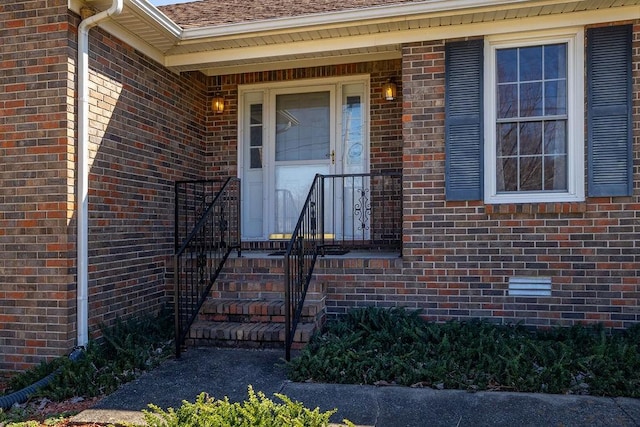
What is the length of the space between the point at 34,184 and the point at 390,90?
4005mm

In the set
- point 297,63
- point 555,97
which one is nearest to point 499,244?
point 555,97

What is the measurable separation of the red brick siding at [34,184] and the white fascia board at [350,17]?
4.78 ft

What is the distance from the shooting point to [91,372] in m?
3.88

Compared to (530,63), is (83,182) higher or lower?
lower

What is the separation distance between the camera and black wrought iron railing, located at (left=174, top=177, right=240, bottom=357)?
4.59m

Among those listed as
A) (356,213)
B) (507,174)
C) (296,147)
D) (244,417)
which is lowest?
(244,417)

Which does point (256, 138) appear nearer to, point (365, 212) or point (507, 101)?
point (365, 212)

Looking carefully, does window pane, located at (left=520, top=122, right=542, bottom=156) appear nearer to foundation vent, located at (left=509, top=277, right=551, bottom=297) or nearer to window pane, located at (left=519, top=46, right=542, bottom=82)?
window pane, located at (left=519, top=46, right=542, bottom=82)

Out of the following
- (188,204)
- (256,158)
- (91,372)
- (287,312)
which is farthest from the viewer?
(256,158)

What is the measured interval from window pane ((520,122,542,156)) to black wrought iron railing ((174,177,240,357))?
10.0ft

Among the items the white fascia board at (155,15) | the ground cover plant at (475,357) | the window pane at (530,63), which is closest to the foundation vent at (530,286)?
the ground cover plant at (475,357)

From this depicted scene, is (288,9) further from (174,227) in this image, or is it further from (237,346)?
(237,346)

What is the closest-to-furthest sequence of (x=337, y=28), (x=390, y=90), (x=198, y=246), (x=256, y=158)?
(x=337, y=28), (x=198, y=246), (x=390, y=90), (x=256, y=158)

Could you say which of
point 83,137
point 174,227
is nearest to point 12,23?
point 83,137
